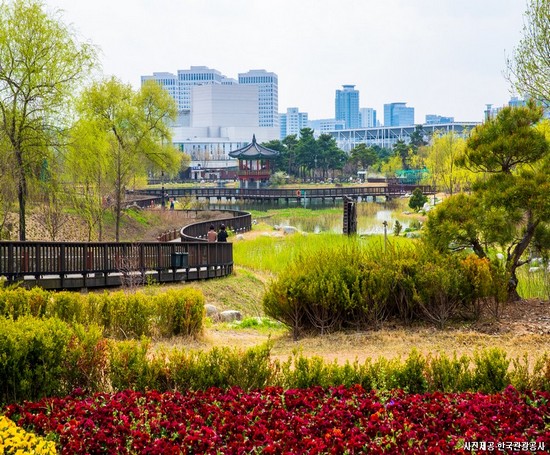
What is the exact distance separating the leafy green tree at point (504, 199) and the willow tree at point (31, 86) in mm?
13016

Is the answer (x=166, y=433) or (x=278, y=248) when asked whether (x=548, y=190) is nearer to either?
(x=166, y=433)

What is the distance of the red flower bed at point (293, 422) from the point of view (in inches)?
220

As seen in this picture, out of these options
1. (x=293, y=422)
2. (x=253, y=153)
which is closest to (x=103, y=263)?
(x=293, y=422)

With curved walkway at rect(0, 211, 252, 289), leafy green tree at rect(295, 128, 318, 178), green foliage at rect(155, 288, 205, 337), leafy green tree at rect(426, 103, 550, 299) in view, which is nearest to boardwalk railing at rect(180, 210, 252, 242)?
curved walkway at rect(0, 211, 252, 289)

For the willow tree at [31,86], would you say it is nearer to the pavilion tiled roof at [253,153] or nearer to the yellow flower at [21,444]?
the yellow flower at [21,444]

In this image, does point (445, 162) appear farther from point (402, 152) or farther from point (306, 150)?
point (402, 152)

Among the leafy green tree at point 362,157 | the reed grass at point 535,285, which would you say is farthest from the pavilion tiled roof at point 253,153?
the reed grass at point 535,285

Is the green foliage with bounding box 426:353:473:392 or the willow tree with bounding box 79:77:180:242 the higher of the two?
the willow tree with bounding box 79:77:180:242

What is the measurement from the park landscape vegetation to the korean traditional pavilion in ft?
189

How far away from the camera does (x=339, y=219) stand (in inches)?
2120

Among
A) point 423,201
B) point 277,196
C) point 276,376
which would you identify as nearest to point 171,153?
point 423,201

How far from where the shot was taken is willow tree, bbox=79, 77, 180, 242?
38644mm

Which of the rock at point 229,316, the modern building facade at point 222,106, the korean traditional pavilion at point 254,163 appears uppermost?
the modern building facade at point 222,106

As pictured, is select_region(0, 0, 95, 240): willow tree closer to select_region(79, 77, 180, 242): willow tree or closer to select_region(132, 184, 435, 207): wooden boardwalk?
select_region(79, 77, 180, 242): willow tree
